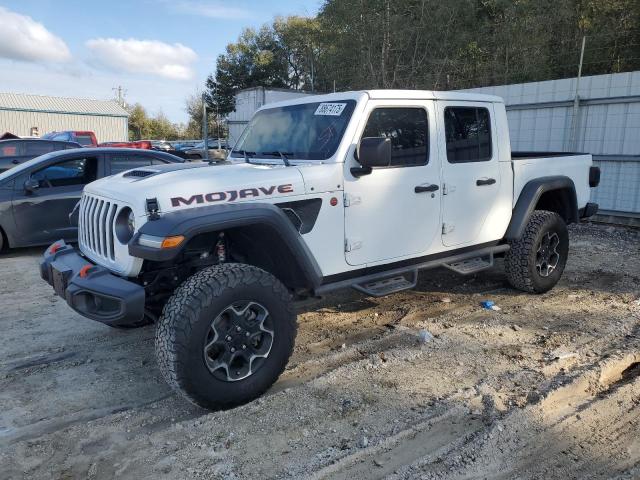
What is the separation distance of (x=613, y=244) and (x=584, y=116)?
9.42 feet

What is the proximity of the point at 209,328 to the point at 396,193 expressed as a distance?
1.81 m

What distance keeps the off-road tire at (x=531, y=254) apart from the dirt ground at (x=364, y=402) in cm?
26

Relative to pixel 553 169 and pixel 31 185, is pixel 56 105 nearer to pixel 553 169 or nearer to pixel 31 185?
pixel 31 185

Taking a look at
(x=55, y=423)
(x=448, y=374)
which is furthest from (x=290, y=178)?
(x=55, y=423)

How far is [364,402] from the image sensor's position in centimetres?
332

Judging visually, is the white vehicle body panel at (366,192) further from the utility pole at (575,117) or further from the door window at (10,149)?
the door window at (10,149)

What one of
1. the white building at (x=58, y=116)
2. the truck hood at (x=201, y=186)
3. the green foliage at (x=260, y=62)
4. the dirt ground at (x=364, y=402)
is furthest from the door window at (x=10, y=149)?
the green foliage at (x=260, y=62)

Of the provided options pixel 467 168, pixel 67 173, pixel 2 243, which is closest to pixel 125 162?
pixel 67 173

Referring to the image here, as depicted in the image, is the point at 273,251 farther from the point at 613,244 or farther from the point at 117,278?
the point at 613,244

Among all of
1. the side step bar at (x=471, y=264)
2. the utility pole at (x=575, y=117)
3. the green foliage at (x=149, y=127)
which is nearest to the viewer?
the side step bar at (x=471, y=264)

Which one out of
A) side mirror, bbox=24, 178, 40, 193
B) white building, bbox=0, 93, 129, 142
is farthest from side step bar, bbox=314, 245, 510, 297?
white building, bbox=0, 93, 129, 142

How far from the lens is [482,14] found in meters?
18.3

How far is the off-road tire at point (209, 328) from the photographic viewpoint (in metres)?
2.97

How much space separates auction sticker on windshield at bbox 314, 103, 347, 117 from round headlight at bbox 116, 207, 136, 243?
1.67m
